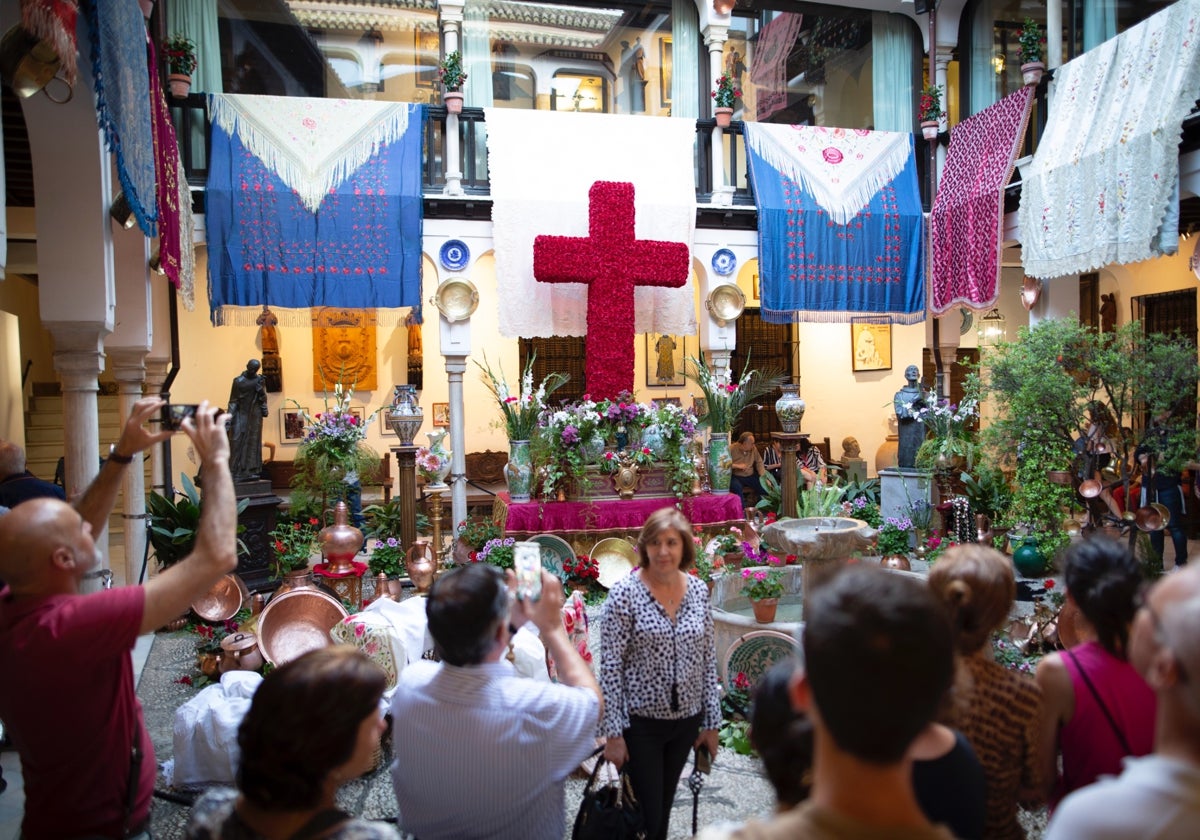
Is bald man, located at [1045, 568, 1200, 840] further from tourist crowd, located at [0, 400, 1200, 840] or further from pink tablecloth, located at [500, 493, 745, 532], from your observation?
pink tablecloth, located at [500, 493, 745, 532]

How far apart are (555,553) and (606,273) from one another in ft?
9.95

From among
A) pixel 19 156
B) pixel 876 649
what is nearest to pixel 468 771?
pixel 876 649

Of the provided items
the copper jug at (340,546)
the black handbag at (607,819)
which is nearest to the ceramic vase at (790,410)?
the copper jug at (340,546)

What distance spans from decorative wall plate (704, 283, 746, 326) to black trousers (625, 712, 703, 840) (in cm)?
802

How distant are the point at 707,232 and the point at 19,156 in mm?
6705

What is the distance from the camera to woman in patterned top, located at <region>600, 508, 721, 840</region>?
2889mm

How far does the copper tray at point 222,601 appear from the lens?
6992 millimetres

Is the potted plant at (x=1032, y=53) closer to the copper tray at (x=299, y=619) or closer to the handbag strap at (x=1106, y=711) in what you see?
the copper tray at (x=299, y=619)

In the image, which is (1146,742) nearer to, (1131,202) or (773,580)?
(773,580)

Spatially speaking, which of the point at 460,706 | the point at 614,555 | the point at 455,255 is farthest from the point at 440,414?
the point at 460,706

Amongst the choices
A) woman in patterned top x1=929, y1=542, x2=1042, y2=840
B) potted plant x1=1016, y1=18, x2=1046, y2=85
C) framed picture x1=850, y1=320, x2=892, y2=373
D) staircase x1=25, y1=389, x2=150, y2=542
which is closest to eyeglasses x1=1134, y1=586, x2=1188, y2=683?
woman in patterned top x1=929, y1=542, x2=1042, y2=840

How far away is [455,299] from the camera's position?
9.92 metres

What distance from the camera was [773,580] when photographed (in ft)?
18.2

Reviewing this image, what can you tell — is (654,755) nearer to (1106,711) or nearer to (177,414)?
(1106,711)
